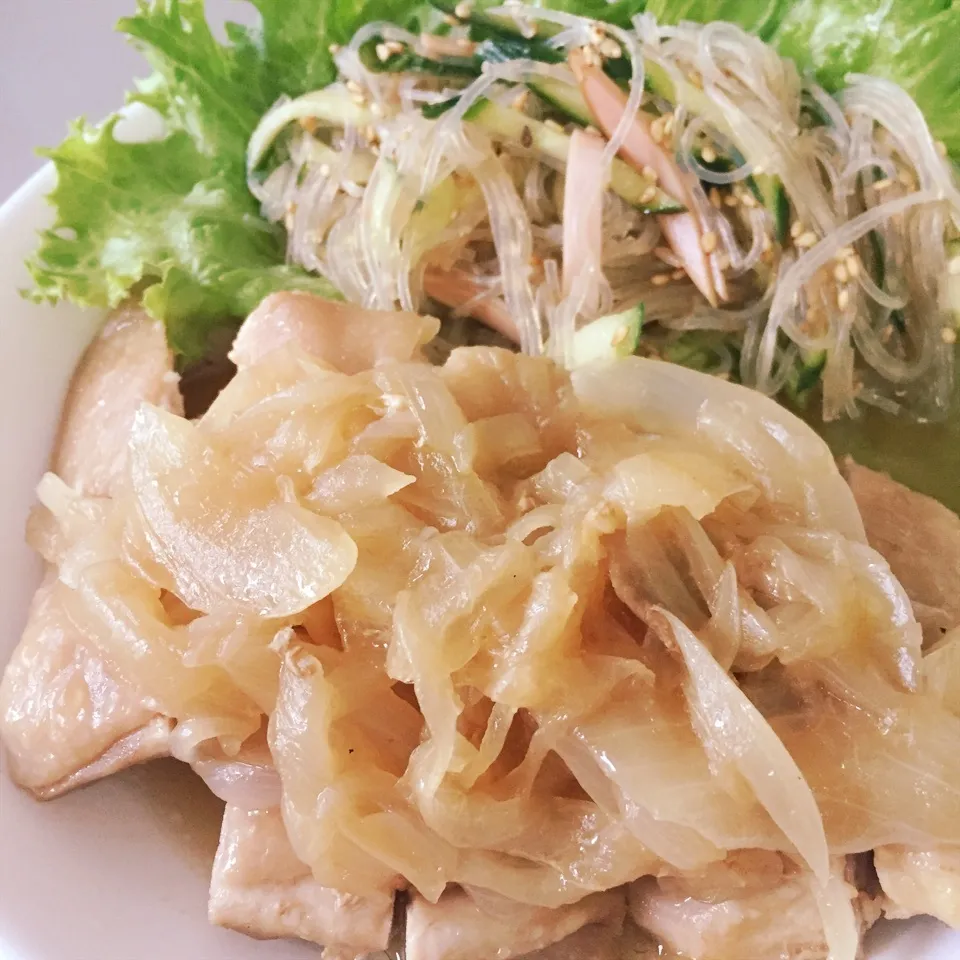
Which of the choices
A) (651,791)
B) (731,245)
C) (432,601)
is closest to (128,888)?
(432,601)

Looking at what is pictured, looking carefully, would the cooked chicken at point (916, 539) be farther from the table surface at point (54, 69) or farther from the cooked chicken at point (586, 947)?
the table surface at point (54, 69)

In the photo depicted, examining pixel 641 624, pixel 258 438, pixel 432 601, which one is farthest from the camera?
pixel 258 438

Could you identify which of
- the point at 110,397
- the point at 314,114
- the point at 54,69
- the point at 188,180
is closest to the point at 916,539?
the point at 314,114

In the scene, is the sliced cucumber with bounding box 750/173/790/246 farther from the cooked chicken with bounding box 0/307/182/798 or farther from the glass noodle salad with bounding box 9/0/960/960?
the cooked chicken with bounding box 0/307/182/798

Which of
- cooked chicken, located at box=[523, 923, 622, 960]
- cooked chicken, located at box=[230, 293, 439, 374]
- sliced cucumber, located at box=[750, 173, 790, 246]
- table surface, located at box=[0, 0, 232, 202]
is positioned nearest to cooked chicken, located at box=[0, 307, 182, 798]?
cooked chicken, located at box=[230, 293, 439, 374]

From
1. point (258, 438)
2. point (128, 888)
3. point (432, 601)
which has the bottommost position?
point (128, 888)

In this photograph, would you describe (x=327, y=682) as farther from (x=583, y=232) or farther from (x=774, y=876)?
(x=583, y=232)

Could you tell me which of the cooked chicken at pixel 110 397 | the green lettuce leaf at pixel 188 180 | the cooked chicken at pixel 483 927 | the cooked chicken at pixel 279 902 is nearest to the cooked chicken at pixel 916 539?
the cooked chicken at pixel 483 927
